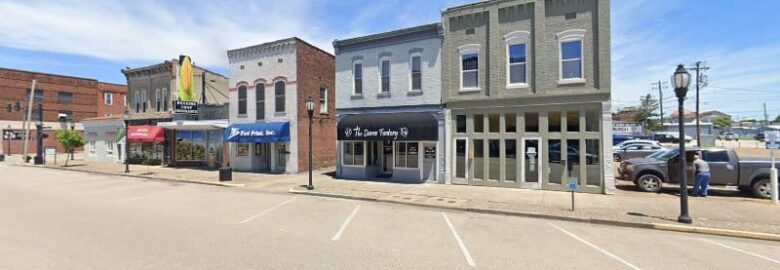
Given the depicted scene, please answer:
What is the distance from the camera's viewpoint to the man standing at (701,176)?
1254 centimetres

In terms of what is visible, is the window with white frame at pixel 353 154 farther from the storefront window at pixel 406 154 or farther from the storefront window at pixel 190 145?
the storefront window at pixel 190 145

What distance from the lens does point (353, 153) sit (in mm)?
18938

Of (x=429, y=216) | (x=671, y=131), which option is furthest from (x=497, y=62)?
(x=671, y=131)

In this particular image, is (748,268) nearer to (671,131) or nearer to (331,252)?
(331,252)

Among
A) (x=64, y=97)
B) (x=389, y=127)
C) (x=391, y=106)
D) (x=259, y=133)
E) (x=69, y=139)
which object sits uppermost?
(x=64, y=97)

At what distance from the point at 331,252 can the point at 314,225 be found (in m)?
2.45

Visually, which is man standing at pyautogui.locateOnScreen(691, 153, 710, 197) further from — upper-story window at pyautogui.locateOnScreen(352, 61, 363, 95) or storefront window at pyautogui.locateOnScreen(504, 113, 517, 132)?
upper-story window at pyautogui.locateOnScreen(352, 61, 363, 95)

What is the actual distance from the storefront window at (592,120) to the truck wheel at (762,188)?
5219 millimetres

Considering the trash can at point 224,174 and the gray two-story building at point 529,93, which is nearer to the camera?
the gray two-story building at point 529,93

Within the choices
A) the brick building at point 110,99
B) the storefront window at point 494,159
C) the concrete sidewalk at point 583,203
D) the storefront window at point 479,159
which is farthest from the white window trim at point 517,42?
the brick building at point 110,99

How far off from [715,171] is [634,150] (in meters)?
14.3

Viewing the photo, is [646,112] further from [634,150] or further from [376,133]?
[376,133]

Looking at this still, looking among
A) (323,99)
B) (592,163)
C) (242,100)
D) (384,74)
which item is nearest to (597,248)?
(592,163)

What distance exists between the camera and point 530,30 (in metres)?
15.0
